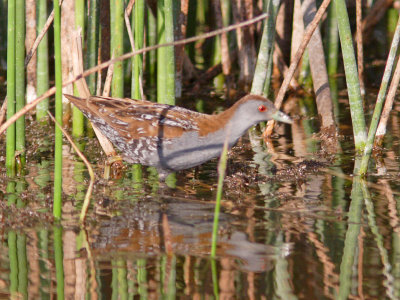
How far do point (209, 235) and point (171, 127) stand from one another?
1350mm

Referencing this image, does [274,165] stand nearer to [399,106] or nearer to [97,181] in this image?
[97,181]

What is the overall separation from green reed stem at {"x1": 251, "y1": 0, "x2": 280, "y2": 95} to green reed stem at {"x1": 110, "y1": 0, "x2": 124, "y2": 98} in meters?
1.53

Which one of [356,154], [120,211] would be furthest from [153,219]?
[356,154]

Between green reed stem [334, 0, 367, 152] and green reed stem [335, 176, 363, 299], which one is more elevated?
green reed stem [334, 0, 367, 152]

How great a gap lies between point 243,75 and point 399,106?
226cm

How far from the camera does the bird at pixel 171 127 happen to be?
19.5 ft

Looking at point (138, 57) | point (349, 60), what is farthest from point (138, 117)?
point (349, 60)

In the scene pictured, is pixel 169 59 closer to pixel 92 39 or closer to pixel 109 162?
pixel 109 162

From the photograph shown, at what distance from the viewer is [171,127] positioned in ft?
19.4

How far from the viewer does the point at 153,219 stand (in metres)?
5.28

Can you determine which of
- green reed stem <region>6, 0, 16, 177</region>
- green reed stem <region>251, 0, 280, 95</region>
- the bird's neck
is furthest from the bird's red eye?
green reed stem <region>6, 0, 16, 177</region>

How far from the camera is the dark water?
4.05 meters

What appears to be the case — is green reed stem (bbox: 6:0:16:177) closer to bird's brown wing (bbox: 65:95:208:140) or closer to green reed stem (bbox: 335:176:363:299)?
bird's brown wing (bbox: 65:95:208:140)

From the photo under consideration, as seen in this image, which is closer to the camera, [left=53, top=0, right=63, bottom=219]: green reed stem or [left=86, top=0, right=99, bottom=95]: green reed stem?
[left=53, top=0, right=63, bottom=219]: green reed stem
